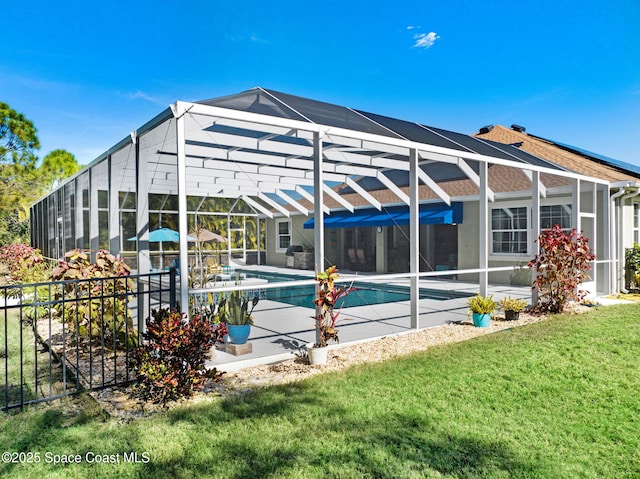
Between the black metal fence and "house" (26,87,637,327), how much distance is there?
2.48 feet

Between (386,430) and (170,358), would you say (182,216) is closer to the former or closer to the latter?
(170,358)

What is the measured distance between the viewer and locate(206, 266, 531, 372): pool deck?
22.5ft

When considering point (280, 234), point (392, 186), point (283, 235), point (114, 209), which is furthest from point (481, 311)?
point (280, 234)

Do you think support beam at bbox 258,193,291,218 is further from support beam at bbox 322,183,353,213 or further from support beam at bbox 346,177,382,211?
support beam at bbox 346,177,382,211

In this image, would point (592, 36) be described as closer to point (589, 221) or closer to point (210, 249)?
point (589, 221)

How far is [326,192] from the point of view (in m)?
20.5

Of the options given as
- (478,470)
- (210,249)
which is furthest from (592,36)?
(478,470)

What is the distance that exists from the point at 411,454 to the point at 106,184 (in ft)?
28.3

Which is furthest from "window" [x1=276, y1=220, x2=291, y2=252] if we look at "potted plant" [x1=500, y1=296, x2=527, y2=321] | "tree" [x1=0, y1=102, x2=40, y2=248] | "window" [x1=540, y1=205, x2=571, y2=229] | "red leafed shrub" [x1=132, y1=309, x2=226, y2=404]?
"red leafed shrub" [x1=132, y1=309, x2=226, y2=404]

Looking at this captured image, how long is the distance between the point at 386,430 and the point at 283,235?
Result: 2240cm

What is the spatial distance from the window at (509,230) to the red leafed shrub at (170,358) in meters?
14.2

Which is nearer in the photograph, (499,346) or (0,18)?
(499,346)

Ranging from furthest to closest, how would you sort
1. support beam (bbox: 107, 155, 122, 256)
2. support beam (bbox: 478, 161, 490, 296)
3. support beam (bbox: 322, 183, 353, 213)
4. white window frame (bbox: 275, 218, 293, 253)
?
white window frame (bbox: 275, 218, 293, 253), support beam (bbox: 322, 183, 353, 213), support beam (bbox: 478, 161, 490, 296), support beam (bbox: 107, 155, 122, 256)

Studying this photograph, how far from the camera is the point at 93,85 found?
23109 mm
